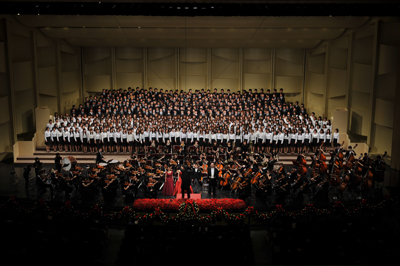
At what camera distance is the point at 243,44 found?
21266 millimetres

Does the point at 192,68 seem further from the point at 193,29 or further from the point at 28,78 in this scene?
the point at 28,78

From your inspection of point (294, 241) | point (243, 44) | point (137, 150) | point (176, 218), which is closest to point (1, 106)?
point (137, 150)

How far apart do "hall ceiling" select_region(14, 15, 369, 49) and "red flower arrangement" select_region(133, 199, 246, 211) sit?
8.04 metres

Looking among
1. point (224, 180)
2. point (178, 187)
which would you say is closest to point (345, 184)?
point (224, 180)

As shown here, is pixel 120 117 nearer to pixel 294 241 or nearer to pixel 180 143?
pixel 180 143

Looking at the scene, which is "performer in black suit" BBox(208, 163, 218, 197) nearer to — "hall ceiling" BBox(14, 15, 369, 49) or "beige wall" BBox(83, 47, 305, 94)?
"hall ceiling" BBox(14, 15, 369, 49)

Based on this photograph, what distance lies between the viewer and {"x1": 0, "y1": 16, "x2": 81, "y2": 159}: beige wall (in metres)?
16.8

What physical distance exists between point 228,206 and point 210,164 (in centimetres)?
184

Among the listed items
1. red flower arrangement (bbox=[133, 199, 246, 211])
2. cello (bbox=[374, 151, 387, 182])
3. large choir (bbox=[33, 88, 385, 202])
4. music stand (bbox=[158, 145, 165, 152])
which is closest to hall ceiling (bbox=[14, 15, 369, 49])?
large choir (bbox=[33, 88, 385, 202])

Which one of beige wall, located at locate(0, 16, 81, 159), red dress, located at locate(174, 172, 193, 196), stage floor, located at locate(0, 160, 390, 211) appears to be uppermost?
beige wall, located at locate(0, 16, 81, 159)

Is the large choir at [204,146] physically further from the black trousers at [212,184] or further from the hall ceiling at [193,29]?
the hall ceiling at [193,29]

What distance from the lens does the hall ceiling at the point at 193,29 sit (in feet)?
53.3

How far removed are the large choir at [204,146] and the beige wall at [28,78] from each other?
221cm

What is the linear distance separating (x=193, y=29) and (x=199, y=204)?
9644 millimetres
